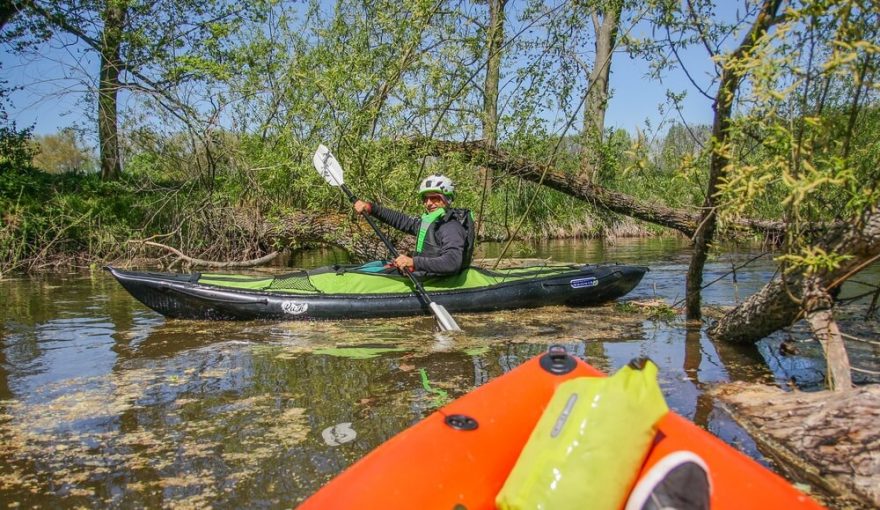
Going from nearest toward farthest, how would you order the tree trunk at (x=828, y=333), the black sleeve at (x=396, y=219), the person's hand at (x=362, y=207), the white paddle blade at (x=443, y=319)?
the tree trunk at (x=828, y=333) < the white paddle blade at (x=443, y=319) < the person's hand at (x=362, y=207) < the black sleeve at (x=396, y=219)

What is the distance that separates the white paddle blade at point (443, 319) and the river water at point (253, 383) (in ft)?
0.44

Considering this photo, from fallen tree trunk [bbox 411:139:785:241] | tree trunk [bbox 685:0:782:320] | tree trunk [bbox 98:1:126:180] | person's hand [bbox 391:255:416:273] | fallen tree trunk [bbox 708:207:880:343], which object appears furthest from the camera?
tree trunk [bbox 98:1:126:180]

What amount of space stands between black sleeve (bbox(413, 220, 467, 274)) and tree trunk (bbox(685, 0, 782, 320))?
1.96 m

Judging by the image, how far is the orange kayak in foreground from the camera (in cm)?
187

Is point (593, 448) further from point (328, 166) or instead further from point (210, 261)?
point (210, 261)

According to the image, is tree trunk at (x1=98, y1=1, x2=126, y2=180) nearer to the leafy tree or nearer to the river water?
the leafy tree

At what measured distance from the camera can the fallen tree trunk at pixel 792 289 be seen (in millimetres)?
3225

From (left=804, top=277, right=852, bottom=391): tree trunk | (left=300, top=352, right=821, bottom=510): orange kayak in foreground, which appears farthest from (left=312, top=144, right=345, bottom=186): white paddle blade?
(left=300, top=352, right=821, bottom=510): orange kayak in foreground

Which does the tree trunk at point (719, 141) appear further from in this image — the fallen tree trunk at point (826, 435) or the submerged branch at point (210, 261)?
the submerged branch at point (210, 261)

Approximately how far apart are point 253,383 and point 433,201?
2.78m

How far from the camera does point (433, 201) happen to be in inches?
247

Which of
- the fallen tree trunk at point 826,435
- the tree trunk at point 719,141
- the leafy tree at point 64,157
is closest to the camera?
the fallen tree trunk at point 826,435

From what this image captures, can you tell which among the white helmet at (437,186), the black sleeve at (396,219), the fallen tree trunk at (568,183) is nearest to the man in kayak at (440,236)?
the white helmet at (437,186)

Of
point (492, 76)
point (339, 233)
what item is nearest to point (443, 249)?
point (492, 76)
